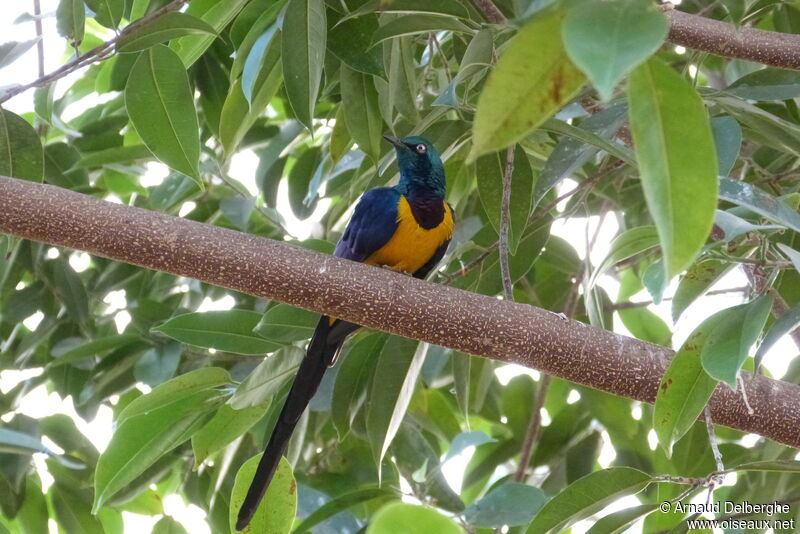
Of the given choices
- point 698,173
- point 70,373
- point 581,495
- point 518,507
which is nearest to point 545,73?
point 698,173

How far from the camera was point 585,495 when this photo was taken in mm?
1920

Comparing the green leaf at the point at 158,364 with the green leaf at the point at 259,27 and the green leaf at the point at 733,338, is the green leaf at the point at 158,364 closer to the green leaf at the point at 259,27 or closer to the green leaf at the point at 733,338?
the green leaf at the point at 259,27

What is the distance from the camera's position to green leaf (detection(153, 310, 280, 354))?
7.16ft

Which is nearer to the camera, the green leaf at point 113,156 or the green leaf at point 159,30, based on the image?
the green leaf at point 159,30

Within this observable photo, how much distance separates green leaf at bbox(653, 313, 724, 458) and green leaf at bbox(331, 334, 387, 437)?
3.30ft

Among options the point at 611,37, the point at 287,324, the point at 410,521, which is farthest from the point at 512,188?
the point at 611,37

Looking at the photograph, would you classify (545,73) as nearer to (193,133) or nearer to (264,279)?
(264,279)

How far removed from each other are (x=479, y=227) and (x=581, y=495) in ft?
4.82

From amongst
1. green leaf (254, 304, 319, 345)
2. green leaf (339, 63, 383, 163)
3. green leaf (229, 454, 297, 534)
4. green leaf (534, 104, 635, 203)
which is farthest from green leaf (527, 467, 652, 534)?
green leaf (339, 63, 383, 163)

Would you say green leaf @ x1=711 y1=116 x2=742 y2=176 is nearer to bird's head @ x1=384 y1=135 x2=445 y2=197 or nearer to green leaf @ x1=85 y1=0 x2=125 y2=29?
bird's head @ x1=384 y1=135 x2=445 y2=197

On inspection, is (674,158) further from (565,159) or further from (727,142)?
(565,159)

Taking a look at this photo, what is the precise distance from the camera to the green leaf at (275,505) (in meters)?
1.94

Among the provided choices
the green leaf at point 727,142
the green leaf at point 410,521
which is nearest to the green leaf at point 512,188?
the green leaf at point 727,142

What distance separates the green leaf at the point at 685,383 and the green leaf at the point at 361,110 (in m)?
0.92
